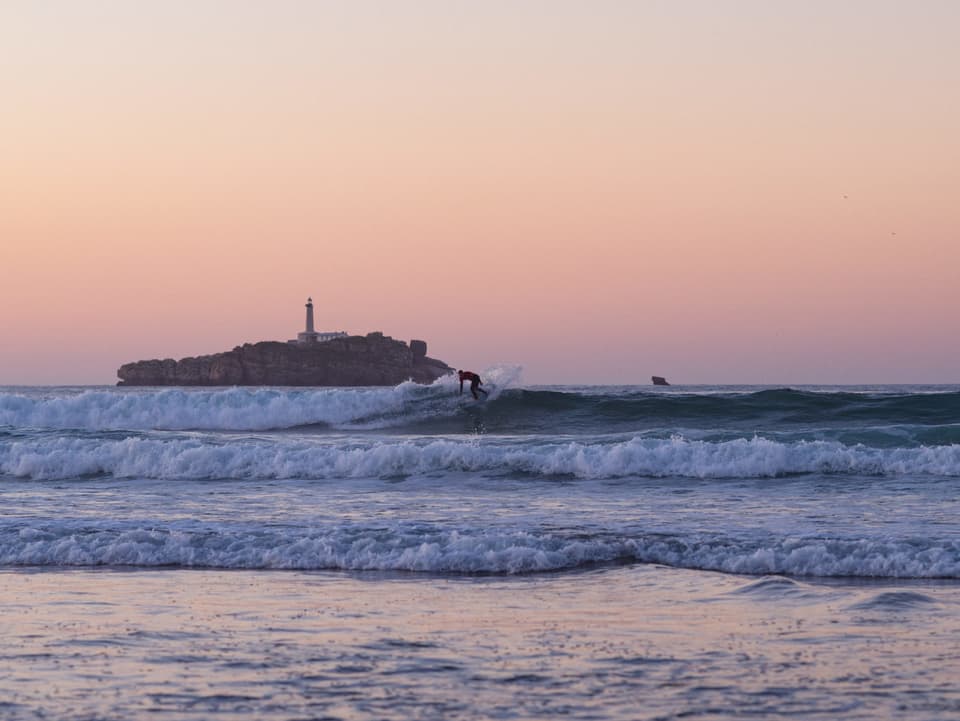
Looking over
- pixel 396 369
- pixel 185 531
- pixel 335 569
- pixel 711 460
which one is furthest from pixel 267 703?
pixel 396 369

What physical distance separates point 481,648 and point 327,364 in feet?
240

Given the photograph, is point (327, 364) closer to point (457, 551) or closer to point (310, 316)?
point (310, 316)

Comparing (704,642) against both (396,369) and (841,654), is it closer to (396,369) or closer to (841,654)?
(841,654)

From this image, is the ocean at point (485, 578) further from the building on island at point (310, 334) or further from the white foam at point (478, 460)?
the building on island at point (310, 334)

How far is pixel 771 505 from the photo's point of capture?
14.6 metres

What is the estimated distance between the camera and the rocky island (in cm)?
7881

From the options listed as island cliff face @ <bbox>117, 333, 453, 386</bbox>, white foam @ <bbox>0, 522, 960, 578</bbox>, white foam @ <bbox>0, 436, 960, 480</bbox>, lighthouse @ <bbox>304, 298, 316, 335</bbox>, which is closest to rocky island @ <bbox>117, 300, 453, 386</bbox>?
island cliff face @ <bbox>117, 333, 453, 386</bbox>

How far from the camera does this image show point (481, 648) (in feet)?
23.4

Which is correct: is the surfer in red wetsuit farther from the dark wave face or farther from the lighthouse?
the lighthouse

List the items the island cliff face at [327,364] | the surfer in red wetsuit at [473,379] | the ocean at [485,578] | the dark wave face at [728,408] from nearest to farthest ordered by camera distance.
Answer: the ocean at [485,578], the dark wave face at [728,408], the surfer in red wetsuit at [473,379], the island cliff face at [327,364]

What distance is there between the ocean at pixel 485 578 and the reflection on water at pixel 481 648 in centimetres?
3

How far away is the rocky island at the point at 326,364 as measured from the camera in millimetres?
78812

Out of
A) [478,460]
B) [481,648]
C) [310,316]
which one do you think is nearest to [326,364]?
[310,316]

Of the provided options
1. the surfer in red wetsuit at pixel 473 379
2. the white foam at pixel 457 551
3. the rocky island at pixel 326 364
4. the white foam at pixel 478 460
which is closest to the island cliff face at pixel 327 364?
the rocky island at pixel 326 364
